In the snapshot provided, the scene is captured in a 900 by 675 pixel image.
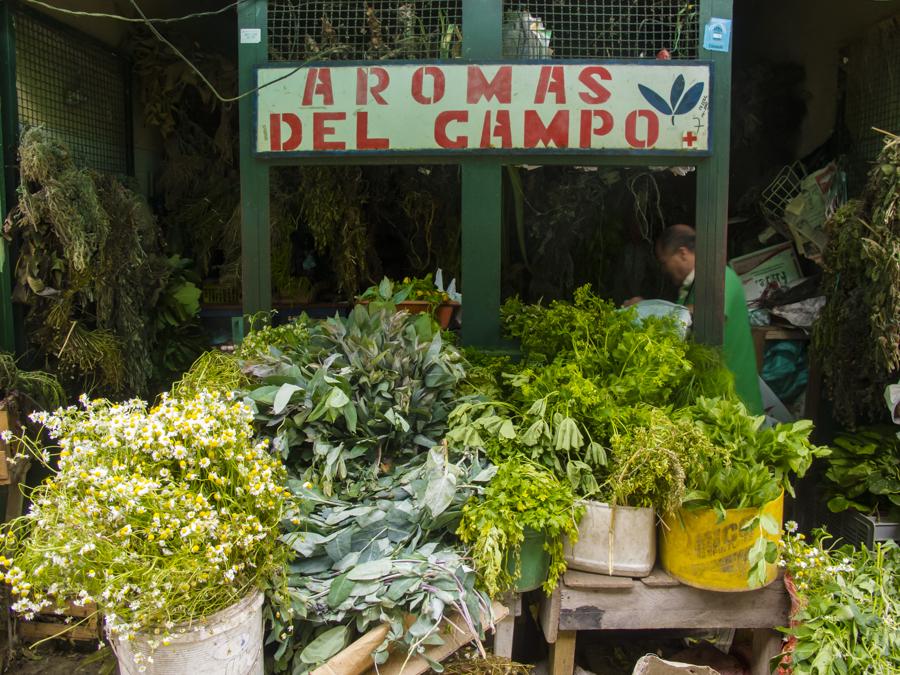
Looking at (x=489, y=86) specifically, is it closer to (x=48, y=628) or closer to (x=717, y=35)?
(x=717, y=35)

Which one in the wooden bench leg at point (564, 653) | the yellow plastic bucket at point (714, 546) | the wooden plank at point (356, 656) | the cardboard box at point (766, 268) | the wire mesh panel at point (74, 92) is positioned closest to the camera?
the wooden plank at point (356, 656)

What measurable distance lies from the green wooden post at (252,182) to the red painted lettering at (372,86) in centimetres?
53

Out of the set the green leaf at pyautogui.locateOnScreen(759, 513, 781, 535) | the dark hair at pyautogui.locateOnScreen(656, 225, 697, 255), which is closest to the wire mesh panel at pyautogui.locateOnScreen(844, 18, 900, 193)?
the dark hair at pyautogui.locateOnScreen(656, 225, 697, 255)

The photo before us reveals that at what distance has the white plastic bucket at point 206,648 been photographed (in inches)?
96.0

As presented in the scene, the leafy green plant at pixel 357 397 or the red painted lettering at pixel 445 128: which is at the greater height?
the red painted lettering at pixel 445 128

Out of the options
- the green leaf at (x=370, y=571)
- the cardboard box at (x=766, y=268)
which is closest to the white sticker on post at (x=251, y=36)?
the green leaf at (x=370, y=571)

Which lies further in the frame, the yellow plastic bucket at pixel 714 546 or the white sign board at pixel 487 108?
the white sign board at pixel 487 108

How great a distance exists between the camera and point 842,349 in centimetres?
401

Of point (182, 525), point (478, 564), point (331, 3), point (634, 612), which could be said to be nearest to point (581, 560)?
point (634, 612)

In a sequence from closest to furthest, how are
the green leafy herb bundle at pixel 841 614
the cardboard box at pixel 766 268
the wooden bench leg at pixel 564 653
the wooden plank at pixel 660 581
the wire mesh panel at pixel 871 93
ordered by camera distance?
the green leafy herb bundle at pixel 841 614, the wooden plank at pixel 660 581, the wooden bench leg at pixel 564 653, the wire mesh panel at pixel 871 93, the cardboard box at pixel 766 268

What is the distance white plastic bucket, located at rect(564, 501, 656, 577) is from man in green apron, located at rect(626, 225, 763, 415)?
1.61 m

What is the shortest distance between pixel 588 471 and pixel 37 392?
9.25 feet

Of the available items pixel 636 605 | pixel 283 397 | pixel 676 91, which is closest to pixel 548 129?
pixel 676 91

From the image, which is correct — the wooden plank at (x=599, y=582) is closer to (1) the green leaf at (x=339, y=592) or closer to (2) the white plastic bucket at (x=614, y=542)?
(2) the white plastic bucket at (x=614, y=542)
